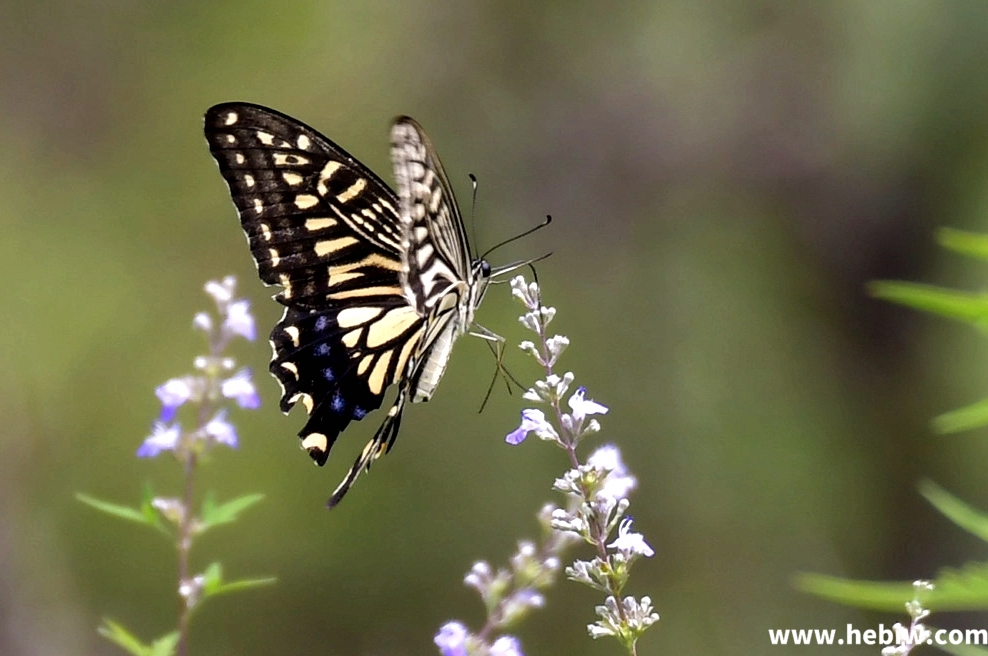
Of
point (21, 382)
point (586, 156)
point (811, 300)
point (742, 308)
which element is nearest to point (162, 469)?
point (21, 382)

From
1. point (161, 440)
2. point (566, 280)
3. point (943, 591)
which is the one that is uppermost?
point (566, 280)

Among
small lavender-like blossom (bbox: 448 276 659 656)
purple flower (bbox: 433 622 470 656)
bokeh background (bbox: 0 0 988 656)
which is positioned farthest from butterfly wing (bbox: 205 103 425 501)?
bokeh background (bbox: 0 0 988 656)

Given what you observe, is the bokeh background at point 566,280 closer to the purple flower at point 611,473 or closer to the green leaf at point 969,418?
the purple flower at point 611,473

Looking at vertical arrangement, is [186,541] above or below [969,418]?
above

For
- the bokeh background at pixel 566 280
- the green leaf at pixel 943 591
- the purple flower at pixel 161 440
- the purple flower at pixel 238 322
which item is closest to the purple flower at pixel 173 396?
the purple flower at pixel 161 440

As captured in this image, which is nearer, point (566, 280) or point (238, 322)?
point (238, 322)

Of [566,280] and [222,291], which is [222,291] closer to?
[222,291]

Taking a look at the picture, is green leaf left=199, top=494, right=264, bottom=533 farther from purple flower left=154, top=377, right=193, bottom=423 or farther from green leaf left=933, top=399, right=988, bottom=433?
green leaf left=933, top=399, right=988, bottom=433

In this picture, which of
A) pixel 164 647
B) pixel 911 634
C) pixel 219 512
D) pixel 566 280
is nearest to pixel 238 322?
pixel 219 512
